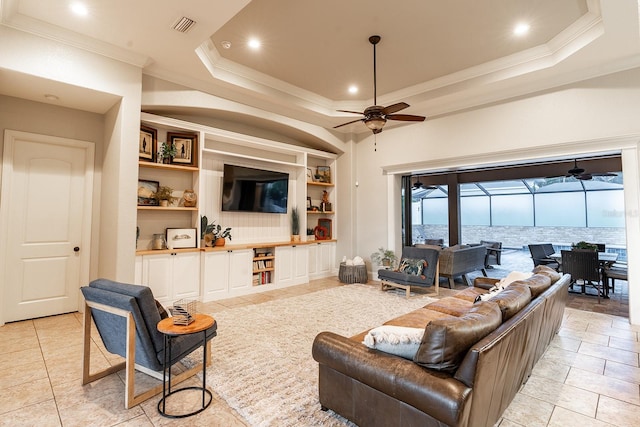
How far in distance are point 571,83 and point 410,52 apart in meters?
2.40

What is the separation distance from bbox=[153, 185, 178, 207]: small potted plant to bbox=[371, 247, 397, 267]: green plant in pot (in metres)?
4.01

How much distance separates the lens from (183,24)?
10.6ft

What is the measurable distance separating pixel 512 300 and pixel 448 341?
91cm

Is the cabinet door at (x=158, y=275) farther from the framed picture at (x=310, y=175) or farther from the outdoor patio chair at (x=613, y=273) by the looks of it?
the outdoor patio chair at (x=613, y=273)

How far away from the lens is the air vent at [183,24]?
3164 mm

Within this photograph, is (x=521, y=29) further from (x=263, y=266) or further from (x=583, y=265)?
(x=263, y=266)

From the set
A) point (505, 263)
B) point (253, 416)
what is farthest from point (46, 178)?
point (505, 263)

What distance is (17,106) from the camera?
12.6 ft

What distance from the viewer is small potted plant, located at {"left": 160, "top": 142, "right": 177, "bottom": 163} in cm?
475

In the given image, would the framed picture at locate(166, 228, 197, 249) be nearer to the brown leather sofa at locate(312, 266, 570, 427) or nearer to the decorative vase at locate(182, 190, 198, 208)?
the decorative vase at locate(182, 190, 198, 208)

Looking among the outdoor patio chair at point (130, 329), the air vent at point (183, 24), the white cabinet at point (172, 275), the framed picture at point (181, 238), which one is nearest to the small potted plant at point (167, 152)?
the framed picture at point (181, 238)

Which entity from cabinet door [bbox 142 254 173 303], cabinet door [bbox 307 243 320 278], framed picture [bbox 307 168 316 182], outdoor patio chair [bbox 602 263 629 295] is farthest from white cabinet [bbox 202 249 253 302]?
outdoor patio chair [bbox 602 263 629 295]

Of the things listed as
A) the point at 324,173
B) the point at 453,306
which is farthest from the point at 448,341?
the point at 324,173

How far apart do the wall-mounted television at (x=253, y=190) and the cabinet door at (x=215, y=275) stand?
90 cm
